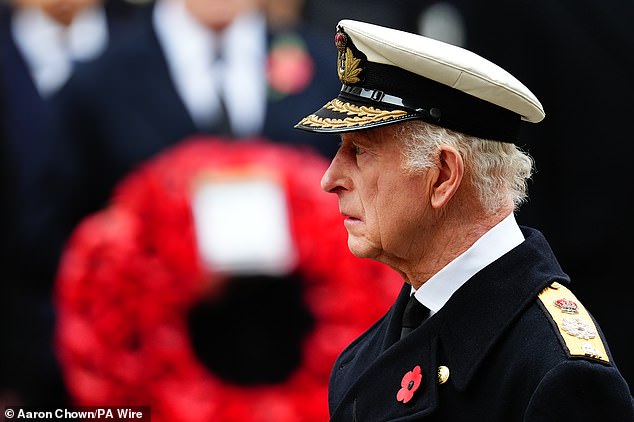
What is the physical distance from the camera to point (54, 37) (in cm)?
819

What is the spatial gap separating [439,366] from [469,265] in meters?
0.23

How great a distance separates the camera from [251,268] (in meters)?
4.87

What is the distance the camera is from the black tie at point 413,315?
3.03 metres

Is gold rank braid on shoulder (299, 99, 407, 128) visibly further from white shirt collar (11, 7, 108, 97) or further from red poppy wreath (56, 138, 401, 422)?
white shirt collar (11, 7, 108, 97)

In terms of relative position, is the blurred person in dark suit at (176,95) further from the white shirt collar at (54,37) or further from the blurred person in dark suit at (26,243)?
the white shirt collar at (54,37)

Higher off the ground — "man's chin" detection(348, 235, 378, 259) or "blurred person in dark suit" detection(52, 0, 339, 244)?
"man's chin" detection(348, 235, 378, 259)

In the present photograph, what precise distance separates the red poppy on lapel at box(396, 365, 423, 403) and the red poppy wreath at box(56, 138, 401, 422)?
2.03 m

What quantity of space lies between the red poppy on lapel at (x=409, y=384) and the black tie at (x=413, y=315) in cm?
18

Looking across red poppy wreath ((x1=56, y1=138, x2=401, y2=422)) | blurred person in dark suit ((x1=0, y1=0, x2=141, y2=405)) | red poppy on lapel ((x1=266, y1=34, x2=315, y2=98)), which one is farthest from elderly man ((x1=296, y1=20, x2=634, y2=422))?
blurred person in dark suit ((x1=0, y1=0, x2=141, y2=405))

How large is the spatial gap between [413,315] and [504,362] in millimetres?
351

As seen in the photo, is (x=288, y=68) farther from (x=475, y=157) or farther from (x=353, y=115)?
(x=475, y=157)

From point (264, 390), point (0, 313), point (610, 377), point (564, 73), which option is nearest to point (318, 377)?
point (264, 390)

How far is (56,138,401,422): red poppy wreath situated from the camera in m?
4.92

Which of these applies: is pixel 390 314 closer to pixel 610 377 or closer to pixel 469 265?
pixel 469 265
